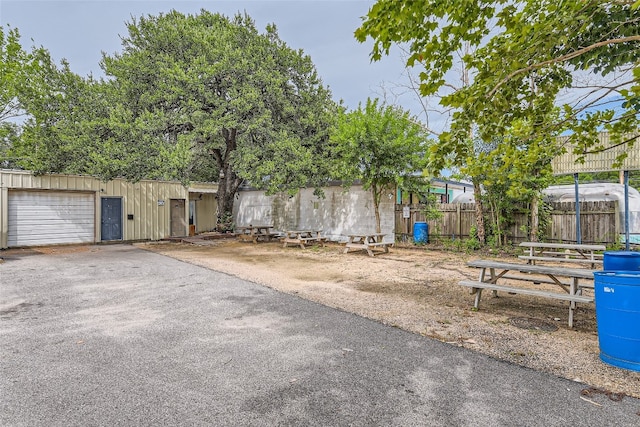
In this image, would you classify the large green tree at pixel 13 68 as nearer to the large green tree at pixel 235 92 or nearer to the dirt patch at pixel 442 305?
the large green tree at pixel 235 92

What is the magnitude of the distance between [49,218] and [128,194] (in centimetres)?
316

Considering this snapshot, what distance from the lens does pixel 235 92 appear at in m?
13.3

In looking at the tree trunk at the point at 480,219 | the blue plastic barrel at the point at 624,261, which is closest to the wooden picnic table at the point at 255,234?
the tree trunk at the point at 480,219

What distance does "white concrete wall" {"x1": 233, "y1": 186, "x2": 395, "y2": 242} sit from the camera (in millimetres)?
14028

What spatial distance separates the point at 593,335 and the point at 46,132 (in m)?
17.5

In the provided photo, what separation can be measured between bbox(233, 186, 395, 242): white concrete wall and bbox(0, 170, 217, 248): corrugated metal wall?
3.74 metres

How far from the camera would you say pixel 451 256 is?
35.3 feet

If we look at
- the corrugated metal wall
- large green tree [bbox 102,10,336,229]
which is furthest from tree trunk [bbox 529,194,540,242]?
the corrugated metal wall

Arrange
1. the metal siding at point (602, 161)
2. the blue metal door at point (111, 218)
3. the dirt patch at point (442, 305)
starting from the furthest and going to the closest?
1. the blue metal door at point (111, 218)
2. the metal siding at point (602, 161)
3. the dirt patch at point (442, 305)

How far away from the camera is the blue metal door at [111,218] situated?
1559cm

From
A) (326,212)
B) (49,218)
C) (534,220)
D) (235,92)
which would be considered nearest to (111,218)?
(49,218)

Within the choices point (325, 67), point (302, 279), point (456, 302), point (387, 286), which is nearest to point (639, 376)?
point (456, 302)

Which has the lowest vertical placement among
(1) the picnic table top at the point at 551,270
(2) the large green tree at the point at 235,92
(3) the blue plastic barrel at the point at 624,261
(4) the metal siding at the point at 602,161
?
(1) the picnic table top at the point at 551,270

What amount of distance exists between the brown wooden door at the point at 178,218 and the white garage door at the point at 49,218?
372 cm
